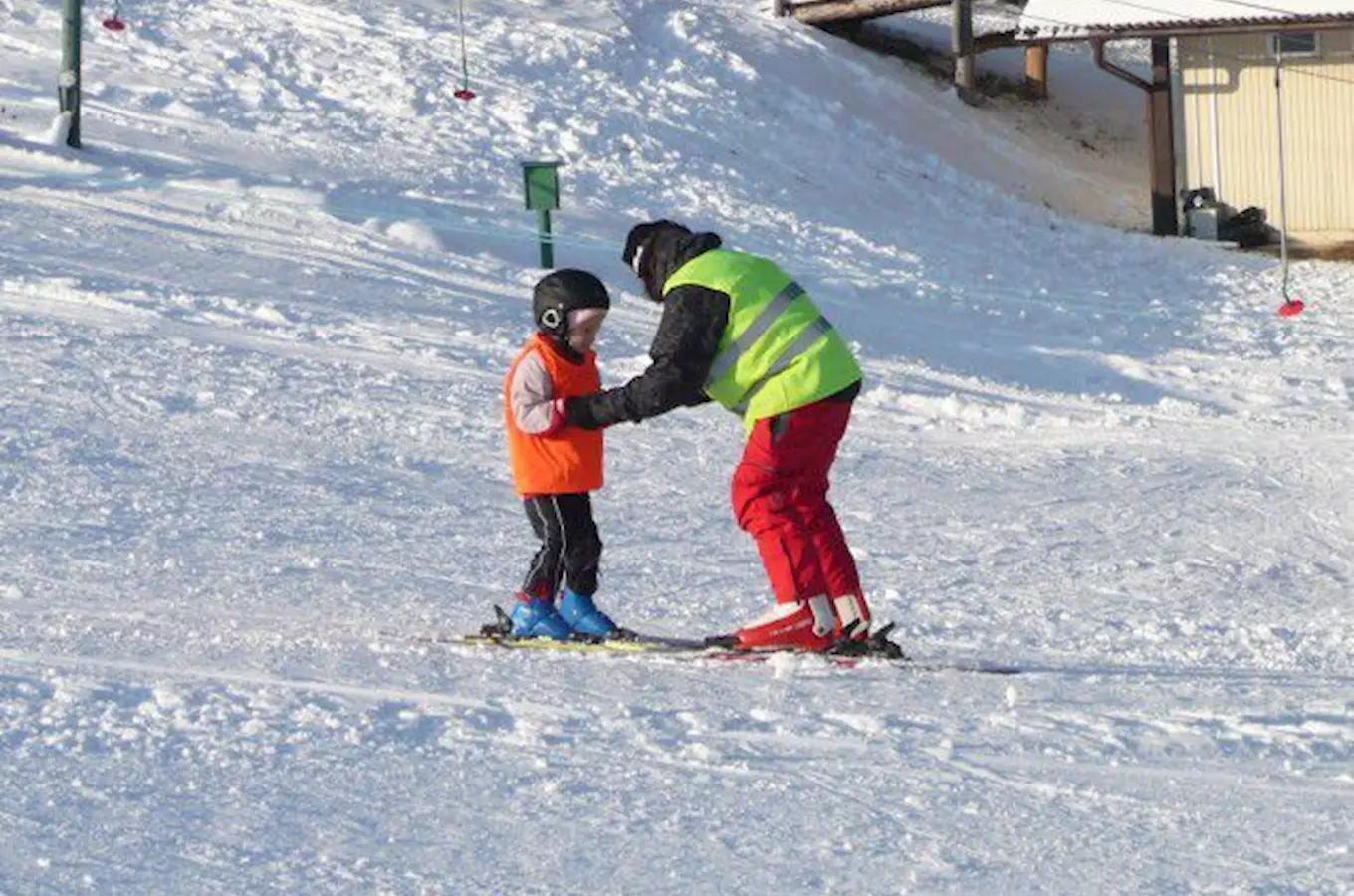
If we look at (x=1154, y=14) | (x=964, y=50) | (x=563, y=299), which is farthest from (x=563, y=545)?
(x=964, y=50)

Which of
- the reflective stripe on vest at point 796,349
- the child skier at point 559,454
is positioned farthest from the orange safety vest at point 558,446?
the reflective stripe on vest at point 796,349

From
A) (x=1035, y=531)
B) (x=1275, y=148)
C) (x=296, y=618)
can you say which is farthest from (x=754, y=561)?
(x=1275, y=148)

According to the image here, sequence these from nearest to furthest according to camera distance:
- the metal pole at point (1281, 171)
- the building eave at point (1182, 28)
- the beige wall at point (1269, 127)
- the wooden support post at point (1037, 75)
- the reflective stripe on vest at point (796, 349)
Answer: the reflective stripe on vest at point (796, 349) → the metal pole at point (1281, 171) → the building eave at point (1182, 28) → the beige wall at point (1269, 127) → the wooden support post at point (1037, 75)

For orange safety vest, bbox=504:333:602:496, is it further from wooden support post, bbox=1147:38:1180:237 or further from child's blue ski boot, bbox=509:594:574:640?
wooden support post, bbox=1147:38:1180:237

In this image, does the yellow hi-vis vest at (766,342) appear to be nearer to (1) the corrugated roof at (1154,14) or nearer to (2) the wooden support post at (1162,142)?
(1) the corrugated roof at (1154,14)

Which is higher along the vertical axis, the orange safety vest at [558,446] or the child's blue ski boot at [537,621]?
the orange safety vest at [558,446]

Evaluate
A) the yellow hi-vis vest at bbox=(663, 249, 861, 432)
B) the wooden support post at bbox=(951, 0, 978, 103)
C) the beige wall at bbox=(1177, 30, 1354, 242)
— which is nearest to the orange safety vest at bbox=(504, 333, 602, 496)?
the yellow hi-vis vest at bbox=(663, 249, 861, 432)

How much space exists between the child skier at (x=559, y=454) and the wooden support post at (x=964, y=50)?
20191 mm

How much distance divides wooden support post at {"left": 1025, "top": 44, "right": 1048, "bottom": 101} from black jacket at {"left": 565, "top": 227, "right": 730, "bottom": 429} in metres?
22.1

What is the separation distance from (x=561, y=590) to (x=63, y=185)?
10041 mm

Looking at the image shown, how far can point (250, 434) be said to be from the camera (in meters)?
12.2

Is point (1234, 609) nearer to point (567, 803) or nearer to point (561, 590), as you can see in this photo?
point (561, 590)

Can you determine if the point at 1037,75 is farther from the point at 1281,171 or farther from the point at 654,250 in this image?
the point at 654,250

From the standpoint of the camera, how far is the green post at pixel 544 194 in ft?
57.7
